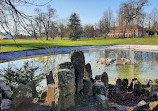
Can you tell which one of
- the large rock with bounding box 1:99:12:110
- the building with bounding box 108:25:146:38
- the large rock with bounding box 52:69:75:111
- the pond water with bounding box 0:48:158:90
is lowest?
the pond water with bounding box 0:48:158:90

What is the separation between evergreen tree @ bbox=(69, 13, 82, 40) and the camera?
172ft

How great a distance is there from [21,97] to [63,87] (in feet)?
4.02

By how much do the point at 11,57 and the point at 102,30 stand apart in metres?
57.5

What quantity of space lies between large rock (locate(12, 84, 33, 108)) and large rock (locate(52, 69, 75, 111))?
0.90 meters


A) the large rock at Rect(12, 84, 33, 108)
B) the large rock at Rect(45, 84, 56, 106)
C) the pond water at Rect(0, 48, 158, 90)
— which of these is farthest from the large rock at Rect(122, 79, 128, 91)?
the large rock at Rect(12, 84, 33, 108)

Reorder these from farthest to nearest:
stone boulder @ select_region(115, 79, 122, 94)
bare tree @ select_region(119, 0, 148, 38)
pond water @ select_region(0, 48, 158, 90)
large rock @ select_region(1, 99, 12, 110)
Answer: bare tree @ select_region(119, 0, 148, 38) < pond water @ select_region(0, 48, 158, 90) < stone boulder @ select_region(115, 79, 122, 94) < large rock @ select_region(1, 99, 12, 110)

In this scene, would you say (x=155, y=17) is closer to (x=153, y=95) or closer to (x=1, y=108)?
(x=153, y=95)

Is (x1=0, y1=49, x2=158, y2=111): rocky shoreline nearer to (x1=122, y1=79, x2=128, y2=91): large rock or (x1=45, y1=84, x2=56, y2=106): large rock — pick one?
(x1=45, y1=84, x2=56, y2=106): large rock

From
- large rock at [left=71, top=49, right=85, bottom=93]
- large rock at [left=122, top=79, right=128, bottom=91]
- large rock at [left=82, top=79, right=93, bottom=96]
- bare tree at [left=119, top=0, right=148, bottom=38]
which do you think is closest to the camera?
large rock at [left=71, top=49, right=85, bottom=93]

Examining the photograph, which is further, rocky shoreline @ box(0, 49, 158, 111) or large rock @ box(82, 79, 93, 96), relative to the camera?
large rock @ box(82, 79, 93, 96)

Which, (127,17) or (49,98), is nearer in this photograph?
(49,98)

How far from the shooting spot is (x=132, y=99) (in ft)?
17.6

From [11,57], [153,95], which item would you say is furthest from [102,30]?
[153,95]

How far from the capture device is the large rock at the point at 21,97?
11.8 feet
